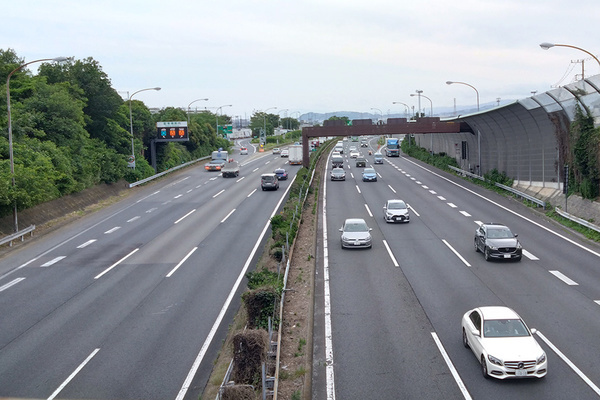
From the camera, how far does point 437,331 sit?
17.5 meters

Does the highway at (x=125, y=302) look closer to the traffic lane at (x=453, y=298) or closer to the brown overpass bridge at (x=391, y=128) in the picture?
the traffic lane at (x=453, y=298)

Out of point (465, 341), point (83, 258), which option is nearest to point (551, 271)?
point (465, 341)

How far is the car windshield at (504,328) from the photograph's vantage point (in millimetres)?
14930

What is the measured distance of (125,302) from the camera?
21766 mm

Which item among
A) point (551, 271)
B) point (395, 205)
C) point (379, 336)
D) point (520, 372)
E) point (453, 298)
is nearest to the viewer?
point (520, 372)

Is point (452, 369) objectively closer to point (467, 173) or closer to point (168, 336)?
point (168, 336)

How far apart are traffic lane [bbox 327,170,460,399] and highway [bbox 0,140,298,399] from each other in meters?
3.79

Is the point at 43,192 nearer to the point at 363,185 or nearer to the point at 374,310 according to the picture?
the point at 374,310

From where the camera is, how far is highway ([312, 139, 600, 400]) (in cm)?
1402

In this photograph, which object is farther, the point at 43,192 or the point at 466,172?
the point at 466,172

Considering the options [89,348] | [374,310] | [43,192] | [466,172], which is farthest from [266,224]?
[466,172]

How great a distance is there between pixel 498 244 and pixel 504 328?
11385 millimetres

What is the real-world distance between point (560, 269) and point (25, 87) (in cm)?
4772

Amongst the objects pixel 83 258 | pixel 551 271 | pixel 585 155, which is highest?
pixel 585 155
